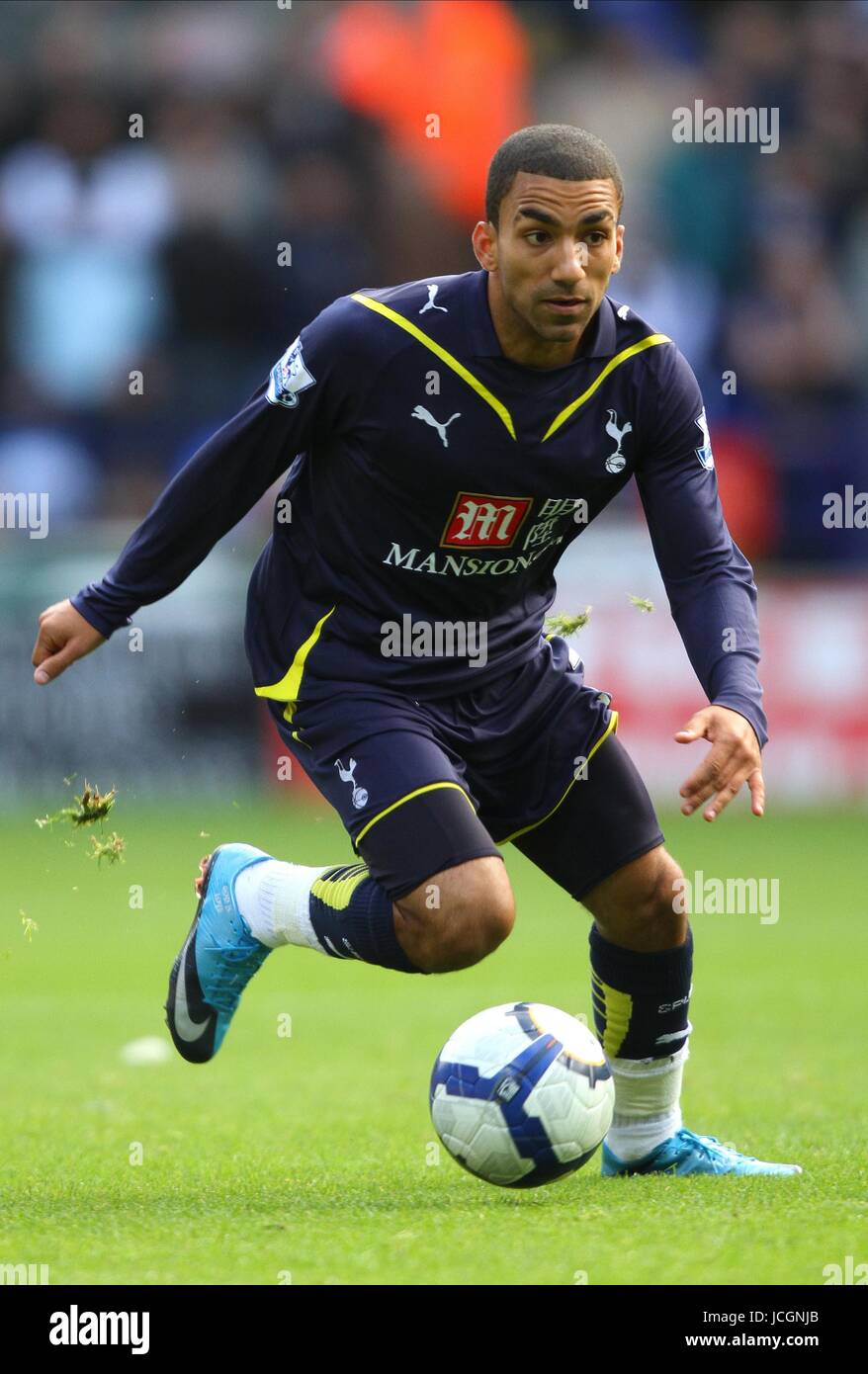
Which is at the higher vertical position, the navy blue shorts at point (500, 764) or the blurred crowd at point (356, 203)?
the blurred crowd at point (356, 203)

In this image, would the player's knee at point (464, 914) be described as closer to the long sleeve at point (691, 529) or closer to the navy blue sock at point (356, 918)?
the navy blue sock at point (356, 918)

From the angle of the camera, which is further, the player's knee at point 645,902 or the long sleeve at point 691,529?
the player's knee at point 645,902

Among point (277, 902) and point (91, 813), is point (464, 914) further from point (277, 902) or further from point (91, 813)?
point (91, 813)

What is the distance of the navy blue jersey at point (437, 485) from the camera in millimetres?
4727

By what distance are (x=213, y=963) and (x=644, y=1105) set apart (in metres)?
1.15

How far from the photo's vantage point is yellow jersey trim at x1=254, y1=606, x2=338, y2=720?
4.94m

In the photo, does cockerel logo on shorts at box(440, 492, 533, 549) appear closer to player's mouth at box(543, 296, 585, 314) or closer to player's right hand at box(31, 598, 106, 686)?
player's mouth at box(543, 296, 585, 314)

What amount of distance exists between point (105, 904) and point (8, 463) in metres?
4.29

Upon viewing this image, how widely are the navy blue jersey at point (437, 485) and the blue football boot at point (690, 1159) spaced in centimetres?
116

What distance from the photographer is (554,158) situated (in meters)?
4.54

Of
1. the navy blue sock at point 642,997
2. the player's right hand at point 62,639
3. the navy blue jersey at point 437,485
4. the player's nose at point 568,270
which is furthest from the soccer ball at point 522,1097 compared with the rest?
the player's nose at point 568,270
